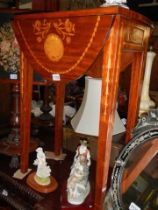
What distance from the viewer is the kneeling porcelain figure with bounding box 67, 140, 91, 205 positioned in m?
0.95

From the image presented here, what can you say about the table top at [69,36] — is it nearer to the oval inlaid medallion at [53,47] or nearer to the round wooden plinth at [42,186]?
the oval inlaid medallion at [53,47]

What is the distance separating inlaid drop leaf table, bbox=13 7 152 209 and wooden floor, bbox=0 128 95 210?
13cm

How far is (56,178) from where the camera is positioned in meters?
1.20

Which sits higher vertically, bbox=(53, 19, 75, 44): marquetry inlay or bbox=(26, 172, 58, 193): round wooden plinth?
bbox=(53, 19, 75, 44): marquetry inlay

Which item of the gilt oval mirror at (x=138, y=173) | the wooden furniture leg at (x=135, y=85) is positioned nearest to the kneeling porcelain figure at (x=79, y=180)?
the gilt oval mirror at (x=138, y=173)

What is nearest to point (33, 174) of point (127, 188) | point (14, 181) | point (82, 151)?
point (14, 181)

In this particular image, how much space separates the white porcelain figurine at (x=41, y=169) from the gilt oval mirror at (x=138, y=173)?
1.05 ft

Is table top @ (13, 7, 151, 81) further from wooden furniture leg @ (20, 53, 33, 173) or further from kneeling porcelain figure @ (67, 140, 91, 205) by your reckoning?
kneeling porcelain figure @ (67, 140, 91, 205)

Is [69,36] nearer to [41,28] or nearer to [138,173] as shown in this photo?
[41,28]

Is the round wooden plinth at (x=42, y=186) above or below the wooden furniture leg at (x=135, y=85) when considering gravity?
below

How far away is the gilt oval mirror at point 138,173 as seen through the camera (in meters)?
0.86

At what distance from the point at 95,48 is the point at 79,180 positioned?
20.4 inches

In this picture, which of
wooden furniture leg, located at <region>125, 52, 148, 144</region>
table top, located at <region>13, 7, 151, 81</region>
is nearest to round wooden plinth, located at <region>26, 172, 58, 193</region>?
wooden furniture leg, located at <region>125, 52, 148, 144</region>

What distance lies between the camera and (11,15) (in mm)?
1177
